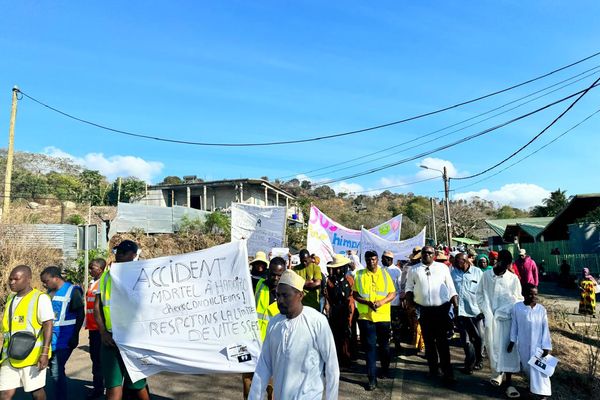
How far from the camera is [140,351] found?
483cm

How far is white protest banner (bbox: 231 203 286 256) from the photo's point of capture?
11.3 metres

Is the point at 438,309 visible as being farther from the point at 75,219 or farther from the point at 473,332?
the point at 75,219

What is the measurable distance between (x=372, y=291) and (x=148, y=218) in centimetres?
2000

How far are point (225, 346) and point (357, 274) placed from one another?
238 centimetres

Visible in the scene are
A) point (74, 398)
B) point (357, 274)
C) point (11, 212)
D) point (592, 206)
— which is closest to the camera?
point (74, 398)

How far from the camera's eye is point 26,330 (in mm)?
4758

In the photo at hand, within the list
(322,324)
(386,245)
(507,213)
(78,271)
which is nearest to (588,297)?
(386,245)

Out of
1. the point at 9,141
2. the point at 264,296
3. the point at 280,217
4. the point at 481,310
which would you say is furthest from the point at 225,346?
the point at 9,141

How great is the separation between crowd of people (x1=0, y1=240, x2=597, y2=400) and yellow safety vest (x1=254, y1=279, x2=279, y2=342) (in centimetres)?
1

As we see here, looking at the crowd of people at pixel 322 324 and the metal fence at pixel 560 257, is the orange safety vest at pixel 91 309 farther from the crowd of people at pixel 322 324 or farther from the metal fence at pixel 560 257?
the metal fence at pixel 560 257

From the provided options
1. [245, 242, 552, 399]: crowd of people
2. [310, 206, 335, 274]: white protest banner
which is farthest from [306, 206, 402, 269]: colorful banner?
[245, 242, 552, 399]: crowd of people

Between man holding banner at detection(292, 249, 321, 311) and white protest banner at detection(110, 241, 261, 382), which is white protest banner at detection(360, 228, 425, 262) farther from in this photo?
white protest banner at detection(110, 241, 261, 382)

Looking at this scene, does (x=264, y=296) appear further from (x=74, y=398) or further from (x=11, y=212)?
(x=11, y=212)

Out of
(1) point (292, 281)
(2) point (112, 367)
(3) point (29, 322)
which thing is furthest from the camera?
(3) point (29, 322)
